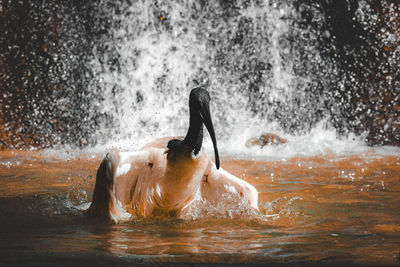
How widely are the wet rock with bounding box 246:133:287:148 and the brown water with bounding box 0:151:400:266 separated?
2886 mm

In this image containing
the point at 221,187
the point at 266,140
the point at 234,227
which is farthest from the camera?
the point at 266,140

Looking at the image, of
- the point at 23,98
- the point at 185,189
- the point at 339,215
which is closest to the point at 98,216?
the point at 185,189

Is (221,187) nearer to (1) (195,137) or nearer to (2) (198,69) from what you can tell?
(1) (195,137)

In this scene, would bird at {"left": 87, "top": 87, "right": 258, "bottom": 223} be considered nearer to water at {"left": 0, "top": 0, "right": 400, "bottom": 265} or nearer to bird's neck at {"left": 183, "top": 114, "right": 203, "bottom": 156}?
bird's neck at {"left": 183, "top": 114, "right": 203, "bottom": 156}

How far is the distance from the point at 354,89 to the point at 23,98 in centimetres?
636

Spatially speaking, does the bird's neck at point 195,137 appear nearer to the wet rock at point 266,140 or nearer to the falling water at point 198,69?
the wet rock at point 266,140

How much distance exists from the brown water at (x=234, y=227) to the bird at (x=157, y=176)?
142 millimetres

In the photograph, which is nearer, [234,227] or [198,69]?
[234,227]

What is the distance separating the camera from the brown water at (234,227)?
9.17 ft

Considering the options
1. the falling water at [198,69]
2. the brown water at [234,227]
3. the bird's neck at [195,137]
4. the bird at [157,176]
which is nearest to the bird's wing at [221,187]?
the bird at [157,176]

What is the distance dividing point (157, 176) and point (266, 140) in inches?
225

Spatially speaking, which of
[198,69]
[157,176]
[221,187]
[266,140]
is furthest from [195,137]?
[198,69]

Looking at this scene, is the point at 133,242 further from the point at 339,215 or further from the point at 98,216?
the point at 339,215

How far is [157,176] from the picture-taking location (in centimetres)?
396
